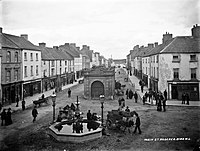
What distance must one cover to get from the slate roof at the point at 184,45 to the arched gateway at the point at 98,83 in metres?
8.81

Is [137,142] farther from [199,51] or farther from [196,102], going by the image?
[199,51]

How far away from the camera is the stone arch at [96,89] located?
29408mm

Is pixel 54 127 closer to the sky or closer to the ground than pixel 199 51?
closer to the ground

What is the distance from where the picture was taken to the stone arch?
2941 cm

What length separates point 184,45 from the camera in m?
27.3

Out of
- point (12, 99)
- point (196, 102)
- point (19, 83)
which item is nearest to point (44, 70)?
point (19, 83)

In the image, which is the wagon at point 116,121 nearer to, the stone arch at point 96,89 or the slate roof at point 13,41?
the stone arch at point 96,89

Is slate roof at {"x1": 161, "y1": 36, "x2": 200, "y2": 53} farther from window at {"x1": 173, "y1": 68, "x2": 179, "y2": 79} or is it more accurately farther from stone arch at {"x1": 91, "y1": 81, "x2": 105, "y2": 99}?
stone arch at {"x1": 91, "y1": 81, "x2": 105, "y2": 99}

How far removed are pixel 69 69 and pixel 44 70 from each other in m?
15.6

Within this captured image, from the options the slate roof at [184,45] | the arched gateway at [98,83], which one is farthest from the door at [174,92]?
the arched gateway at [98,83]

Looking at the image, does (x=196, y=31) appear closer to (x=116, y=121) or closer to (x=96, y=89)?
(x=96, y=89)

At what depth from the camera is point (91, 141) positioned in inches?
480

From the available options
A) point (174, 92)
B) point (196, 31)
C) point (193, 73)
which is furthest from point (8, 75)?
point (196, 31)

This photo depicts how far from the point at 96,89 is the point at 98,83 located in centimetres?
98
